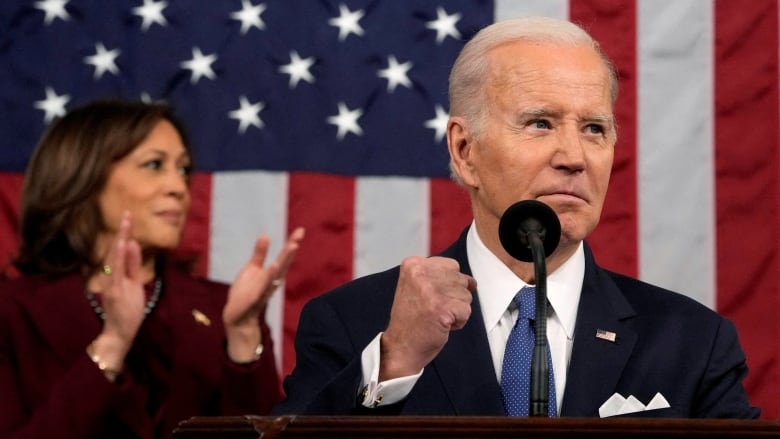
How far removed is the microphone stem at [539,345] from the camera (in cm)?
159

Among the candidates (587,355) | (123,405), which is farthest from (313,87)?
A: (587,355)

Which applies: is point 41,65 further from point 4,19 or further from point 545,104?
point 545,104

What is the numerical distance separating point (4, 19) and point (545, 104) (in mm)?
2122

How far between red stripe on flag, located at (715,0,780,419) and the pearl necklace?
4.88 ft

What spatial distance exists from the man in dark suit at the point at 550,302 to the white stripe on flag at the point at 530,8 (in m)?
1.17

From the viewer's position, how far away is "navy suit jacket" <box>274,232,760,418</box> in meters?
2.05

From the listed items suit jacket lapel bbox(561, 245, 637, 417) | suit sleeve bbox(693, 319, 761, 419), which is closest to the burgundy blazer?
suit jacket lapel bbox(561, 245, 637, 417)

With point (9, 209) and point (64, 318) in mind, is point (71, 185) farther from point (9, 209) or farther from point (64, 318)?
point (9, 209)

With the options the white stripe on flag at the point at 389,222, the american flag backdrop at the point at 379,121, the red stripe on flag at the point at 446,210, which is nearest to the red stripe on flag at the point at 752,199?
the american flag backdrop at the point at 379,121

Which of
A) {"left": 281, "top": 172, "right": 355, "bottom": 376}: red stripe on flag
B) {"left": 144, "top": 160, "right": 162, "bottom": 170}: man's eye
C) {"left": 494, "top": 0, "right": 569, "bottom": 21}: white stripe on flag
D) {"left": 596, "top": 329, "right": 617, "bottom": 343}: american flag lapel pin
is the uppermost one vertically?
{"left": 494, "top": 0, "right": 569, "bottom": 21}: white stripe on flag

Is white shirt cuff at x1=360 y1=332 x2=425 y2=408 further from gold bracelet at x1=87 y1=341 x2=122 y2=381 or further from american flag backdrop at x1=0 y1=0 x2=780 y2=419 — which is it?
american flag backdrop at x1=0 y1=0 x2=780 y2=419

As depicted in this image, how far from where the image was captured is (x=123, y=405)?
9.47 feet

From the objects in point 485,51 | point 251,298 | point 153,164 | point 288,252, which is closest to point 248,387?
point 251,298

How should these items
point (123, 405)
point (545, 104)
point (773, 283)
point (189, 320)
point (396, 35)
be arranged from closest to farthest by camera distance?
point (545, 104) → point (123, 405) → point (189, 320) → point (773, 283) → point (396, 35)
